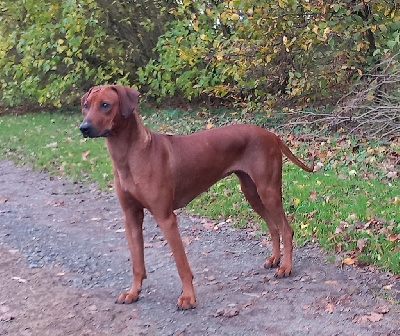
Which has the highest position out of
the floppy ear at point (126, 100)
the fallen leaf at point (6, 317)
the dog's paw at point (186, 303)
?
the floppy ear at point (126, 100)

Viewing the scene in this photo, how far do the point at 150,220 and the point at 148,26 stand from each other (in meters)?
9.17

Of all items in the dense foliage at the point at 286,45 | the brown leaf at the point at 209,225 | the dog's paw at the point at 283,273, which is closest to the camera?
the dog's paw at the point at 283,273

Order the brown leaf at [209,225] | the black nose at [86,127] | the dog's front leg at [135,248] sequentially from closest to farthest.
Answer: the black nose at [86,127], the dog's front leg at [135,248], the brown leaf at [209,225]

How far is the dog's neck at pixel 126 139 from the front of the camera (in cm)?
398

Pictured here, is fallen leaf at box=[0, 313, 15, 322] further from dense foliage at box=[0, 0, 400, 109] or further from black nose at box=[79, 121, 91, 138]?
dense foliage at box=[0, 0, 400, 109]

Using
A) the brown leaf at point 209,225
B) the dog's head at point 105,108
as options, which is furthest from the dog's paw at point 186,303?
the brown leaf at point 209,225

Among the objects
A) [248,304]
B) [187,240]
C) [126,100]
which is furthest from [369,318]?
[187,240]

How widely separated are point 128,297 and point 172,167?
1084 mm

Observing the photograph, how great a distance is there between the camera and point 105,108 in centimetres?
383

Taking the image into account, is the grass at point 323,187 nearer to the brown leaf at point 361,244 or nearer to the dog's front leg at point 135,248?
the brown leaf at point 361,244

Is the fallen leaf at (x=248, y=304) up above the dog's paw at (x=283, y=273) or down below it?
above

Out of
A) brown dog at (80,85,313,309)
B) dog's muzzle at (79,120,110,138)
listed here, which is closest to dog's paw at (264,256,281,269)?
brown dog at (80,85,313,309)

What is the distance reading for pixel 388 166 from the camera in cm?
755

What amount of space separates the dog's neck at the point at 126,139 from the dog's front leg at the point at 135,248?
49 centimetres
